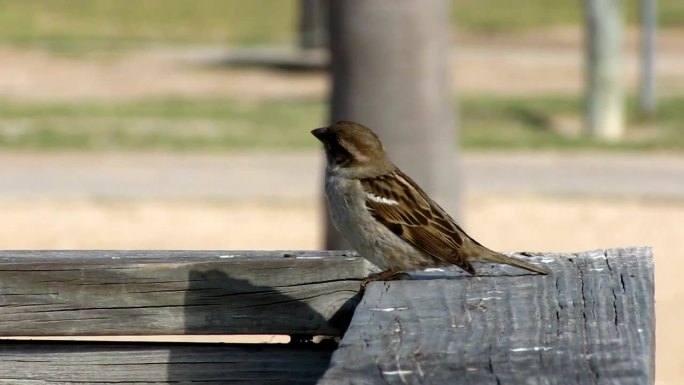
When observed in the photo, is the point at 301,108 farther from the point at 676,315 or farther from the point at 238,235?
the point at 676,315

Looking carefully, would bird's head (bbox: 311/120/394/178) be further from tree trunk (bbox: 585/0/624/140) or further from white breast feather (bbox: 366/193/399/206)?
tree trunk (bbox: 585/0/624/140)

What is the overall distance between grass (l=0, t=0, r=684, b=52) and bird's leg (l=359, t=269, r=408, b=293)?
34.1 m

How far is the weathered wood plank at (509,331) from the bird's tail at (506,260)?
0.14 ft

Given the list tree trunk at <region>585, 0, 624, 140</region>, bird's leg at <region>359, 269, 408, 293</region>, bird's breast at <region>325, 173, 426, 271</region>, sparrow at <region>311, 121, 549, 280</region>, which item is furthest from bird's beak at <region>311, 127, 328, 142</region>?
tree trunk at <region>585, 0, 624, 140</region>

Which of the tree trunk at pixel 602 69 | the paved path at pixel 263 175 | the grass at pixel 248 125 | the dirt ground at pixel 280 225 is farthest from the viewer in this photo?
the tree trunk at pixel 602 69

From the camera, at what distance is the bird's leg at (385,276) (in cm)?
311

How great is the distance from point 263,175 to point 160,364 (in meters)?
12.4

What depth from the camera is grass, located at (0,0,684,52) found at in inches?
1598

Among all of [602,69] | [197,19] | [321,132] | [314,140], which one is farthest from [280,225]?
[197,19]

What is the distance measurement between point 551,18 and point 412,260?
1674 inches

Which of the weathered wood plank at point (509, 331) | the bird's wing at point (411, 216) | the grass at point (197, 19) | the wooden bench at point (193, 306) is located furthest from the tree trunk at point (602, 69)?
the grass at point (197, 19)

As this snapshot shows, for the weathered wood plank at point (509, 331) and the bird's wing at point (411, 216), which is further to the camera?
the bird's wing at point (411, 216)

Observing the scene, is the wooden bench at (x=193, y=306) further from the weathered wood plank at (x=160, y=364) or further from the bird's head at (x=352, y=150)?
A: the bird's head at (x=352, y=150)

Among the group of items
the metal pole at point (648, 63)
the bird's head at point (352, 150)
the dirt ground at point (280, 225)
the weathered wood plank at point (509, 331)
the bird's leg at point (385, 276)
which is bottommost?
the dirt ground at point (280, 225)
